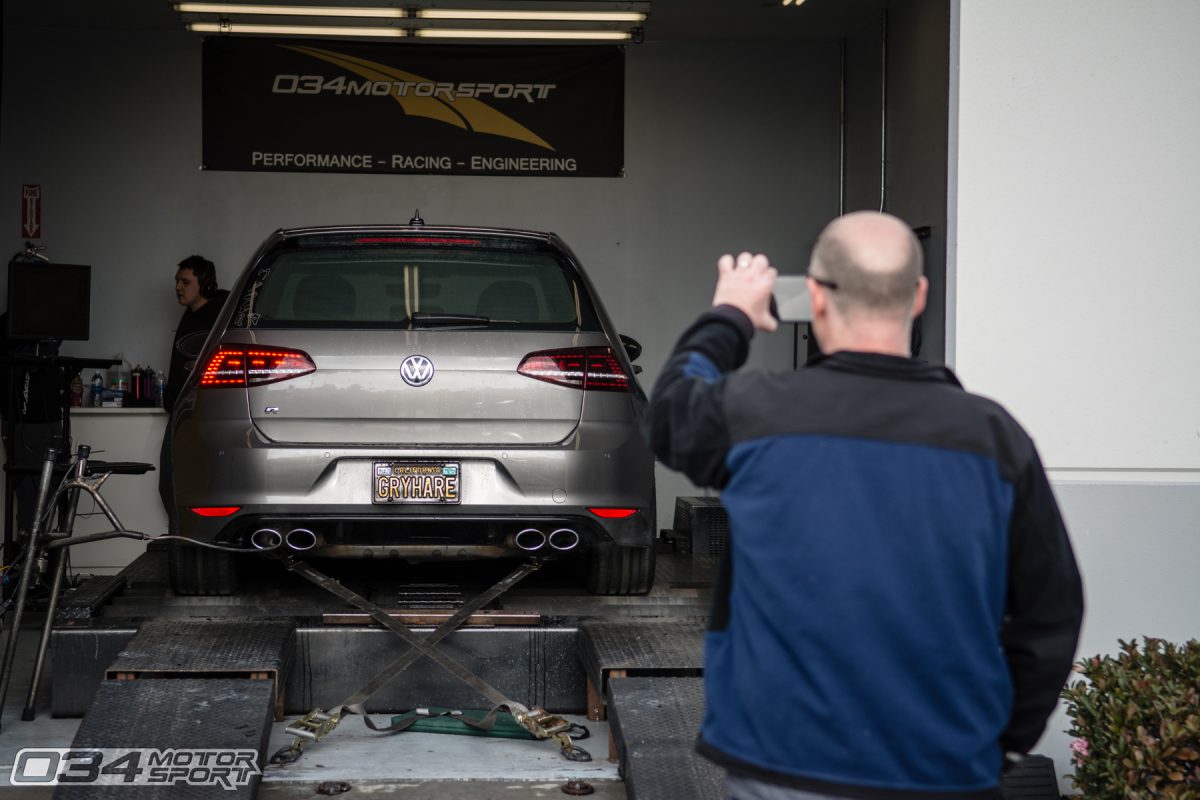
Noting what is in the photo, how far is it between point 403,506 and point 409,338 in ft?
2.05

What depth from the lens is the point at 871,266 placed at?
1.88m

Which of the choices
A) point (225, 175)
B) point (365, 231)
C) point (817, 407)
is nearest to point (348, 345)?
point (365, 231)

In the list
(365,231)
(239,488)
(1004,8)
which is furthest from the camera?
(365,231)

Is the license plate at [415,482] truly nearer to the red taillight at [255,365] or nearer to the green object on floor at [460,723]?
the red taillight at [255,365]

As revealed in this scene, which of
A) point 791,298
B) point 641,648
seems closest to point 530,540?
point 641,648

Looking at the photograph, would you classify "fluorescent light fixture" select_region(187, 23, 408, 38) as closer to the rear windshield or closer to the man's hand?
the rear windshield

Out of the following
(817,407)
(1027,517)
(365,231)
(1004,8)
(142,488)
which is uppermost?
(1004,8)

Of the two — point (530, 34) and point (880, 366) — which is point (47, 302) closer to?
point (530, 34)

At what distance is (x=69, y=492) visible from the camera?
5.49 meters

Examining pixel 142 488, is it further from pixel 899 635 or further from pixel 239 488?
pixel 899 635

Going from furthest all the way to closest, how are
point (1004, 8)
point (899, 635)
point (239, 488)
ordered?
point (239, 488)
point (1004, 8)
point (899, 635)

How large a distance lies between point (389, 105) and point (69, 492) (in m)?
5.29

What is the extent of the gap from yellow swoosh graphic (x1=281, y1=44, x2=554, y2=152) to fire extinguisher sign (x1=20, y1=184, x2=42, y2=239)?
7.58 ft

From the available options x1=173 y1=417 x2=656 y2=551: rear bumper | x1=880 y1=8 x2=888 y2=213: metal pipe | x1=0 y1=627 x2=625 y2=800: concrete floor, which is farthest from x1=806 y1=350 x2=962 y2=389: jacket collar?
x1=880 y1=8 x2=888 y2=213: metal pipe
